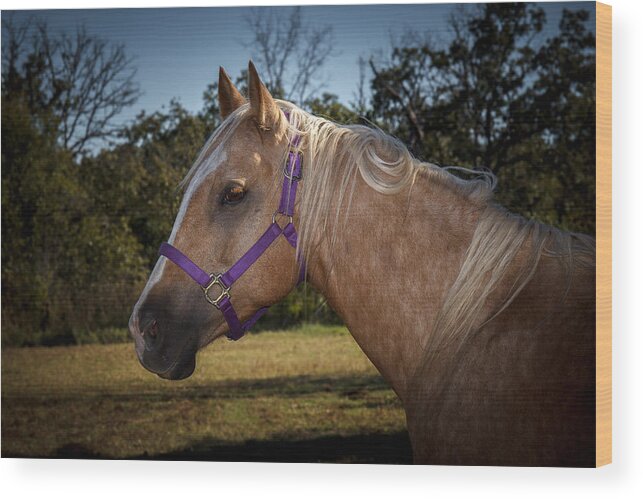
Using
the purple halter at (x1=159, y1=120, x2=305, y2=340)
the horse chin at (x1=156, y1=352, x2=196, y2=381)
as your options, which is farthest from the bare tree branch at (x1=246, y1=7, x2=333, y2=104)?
the horse chin at (x1=156, y1=352, x2=196, y2=381)

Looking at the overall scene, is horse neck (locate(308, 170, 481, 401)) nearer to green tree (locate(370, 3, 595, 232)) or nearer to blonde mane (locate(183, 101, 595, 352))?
blonde mane (locate(183, 101, 595, 352))

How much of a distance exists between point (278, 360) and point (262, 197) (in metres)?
1.37

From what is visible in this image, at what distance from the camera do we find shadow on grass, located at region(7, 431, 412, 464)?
2.88m

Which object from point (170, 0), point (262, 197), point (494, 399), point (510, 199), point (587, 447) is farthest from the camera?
point (170, 0)

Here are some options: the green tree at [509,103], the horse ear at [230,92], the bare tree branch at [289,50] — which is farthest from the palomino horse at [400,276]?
the bare tree branch at [289,50]

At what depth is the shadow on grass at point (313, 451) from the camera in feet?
9.45

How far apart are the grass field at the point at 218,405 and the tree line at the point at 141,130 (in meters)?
0.15

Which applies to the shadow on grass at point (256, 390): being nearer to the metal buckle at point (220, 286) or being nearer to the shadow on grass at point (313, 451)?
the shadow on grass at point (313, 451)

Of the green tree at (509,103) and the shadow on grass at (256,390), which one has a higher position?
the green tree at (509,103)

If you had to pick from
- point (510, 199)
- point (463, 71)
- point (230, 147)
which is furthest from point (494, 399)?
point (463, 71)

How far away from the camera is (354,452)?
2.90 m

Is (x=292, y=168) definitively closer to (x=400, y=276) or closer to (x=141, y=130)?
(x=400, y=276)

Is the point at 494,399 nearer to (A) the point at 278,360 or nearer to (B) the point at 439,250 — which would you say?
(B) the point at 439,250

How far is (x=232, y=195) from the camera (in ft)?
6.14
